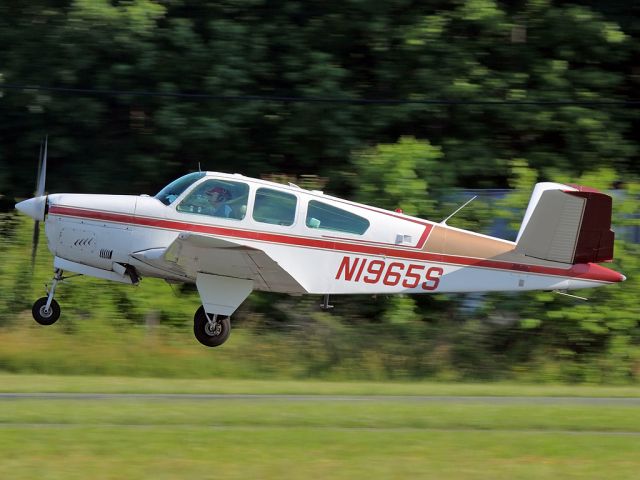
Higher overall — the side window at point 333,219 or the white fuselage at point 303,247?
the side window at point 333,219

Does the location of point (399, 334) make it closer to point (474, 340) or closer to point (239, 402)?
point (474, 340)

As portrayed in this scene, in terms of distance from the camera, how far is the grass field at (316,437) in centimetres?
955

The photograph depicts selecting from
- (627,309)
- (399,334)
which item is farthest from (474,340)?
(627,309)

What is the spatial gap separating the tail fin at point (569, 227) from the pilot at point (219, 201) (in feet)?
13.7

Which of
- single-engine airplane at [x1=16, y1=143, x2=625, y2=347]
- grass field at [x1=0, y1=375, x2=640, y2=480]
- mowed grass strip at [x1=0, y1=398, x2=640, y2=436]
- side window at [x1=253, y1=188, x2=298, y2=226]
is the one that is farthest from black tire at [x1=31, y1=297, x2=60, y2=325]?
side window at [x1=253, y1=188, x2=298, y2=226]

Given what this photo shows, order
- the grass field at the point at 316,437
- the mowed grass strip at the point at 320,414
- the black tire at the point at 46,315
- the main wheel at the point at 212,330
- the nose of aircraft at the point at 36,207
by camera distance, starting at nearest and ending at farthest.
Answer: the grass field at the point at 316,437, the mowed grass strip at the point at 320,414, the nose of aircraft at the point at 36,207, the main wheel at the point at 212,330, the black tire at the point at 46,315

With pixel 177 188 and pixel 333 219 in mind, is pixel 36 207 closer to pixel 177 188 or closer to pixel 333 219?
pixel 177 188

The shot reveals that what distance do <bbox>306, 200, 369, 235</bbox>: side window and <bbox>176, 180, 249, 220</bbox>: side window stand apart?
94 cm

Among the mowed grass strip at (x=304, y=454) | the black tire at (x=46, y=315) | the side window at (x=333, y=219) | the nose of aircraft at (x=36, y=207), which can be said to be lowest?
the black tire at (x=46, y=315)

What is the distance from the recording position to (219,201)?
1460 centimetres

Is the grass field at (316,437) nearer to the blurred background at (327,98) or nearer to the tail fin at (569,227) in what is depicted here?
the tail fin at (569,227)

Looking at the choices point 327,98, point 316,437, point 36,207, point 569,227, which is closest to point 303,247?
point 569,227

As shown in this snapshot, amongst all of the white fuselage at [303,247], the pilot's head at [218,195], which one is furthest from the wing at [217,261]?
the pilot's head at [218,195]

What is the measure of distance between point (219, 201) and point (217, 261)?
32.8 inches
